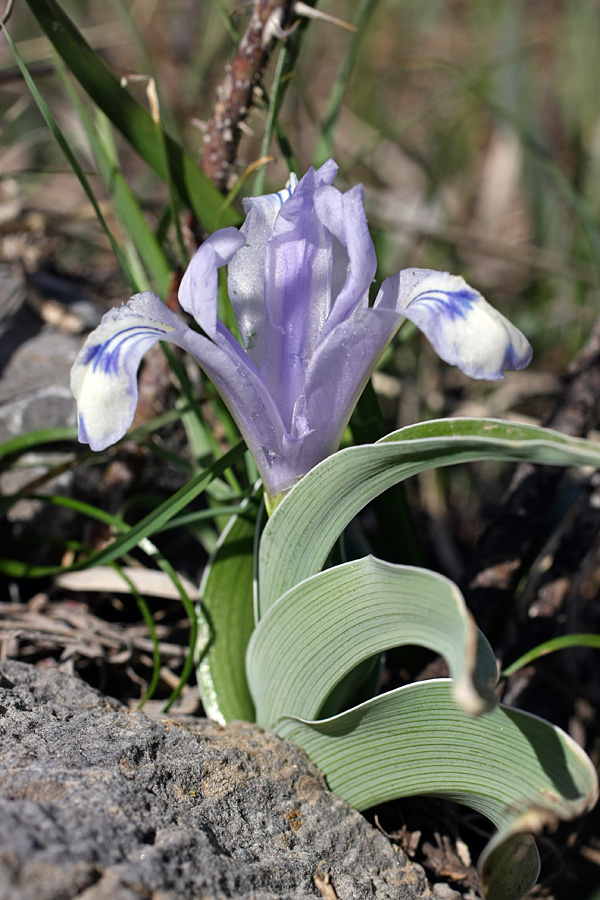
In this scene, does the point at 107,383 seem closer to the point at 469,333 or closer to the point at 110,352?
the point at 110,352

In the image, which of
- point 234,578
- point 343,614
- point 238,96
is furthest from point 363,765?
point 238,96

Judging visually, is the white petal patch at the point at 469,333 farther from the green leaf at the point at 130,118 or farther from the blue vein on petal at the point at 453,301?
the green leaf at the point at 130,118

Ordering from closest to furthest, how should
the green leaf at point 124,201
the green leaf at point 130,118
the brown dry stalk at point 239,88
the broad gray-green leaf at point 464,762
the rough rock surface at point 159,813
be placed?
1. the rough rock surface at point 159,813
2. the broad gray-green leaf at point 464,762
3. the green leaf at point 130,118
4. the brown dry stalk at point 239,88
5. the green leaf at point 124,201

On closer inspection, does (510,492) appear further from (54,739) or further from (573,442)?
(54,739)

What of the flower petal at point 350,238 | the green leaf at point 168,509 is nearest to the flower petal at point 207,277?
the flower petal at point 350,238

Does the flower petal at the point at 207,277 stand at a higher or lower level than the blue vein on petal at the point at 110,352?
higher

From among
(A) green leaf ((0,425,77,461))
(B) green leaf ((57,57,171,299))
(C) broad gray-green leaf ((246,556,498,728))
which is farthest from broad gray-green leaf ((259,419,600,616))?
(B) green leaf ((57,57,171,299))
